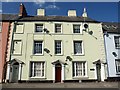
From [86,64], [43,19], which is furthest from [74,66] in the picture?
[43,19]

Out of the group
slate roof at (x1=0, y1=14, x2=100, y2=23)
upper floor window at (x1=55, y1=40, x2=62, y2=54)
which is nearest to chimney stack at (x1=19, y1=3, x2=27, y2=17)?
slate roof at (x1=0, y1=14, x2=100, y2=23)

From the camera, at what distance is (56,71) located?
2058cm

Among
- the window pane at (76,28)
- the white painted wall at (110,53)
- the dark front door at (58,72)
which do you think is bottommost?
the dark front door at (58,72)

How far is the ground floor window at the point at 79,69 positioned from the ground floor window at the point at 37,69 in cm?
375

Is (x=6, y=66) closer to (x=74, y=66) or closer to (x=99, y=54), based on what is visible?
(x=74, y=66)

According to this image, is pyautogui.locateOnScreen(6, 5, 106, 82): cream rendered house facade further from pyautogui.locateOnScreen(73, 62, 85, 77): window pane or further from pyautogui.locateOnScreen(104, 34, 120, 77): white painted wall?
pyautogui.locateOnScreen(104, 34, 120, 77): white painted wall

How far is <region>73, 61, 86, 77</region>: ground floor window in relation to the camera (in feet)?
67.6

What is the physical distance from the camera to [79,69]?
2073 centimetres

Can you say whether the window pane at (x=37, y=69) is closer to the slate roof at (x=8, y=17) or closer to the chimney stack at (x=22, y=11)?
the slate roof at (x=8, y=17)

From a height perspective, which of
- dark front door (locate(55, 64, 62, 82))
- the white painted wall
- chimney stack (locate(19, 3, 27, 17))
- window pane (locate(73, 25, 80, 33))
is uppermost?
chimney stack (locate(19, 3, 27, 17))

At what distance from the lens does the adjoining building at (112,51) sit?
68.8ft

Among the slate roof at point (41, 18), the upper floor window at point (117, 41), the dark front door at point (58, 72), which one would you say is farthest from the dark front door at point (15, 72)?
the upper floor window at point (117, 41)

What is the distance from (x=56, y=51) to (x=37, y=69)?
3.14 meters

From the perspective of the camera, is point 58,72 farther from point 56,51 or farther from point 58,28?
point 58,28
